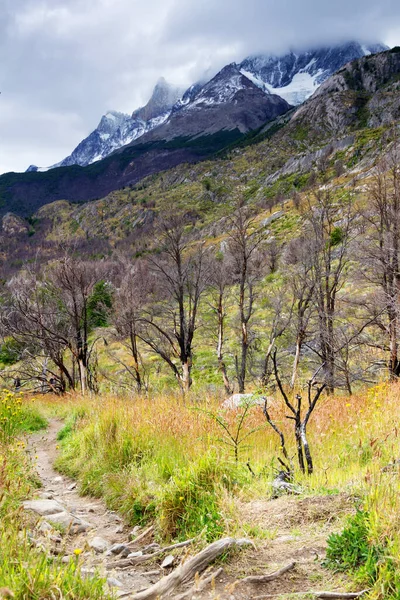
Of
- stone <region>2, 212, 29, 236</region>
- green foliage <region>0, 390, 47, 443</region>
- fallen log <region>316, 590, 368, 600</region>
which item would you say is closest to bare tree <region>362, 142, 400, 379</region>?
green foliage <region>0, 390, 47, 443</region>

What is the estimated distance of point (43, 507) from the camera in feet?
12.1

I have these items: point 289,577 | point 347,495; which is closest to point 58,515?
point 289,577

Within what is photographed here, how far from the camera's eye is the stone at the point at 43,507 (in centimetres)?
356

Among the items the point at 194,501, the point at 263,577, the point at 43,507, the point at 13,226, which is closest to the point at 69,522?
the point at 43,507

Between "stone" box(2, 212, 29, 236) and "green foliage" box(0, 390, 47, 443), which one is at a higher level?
"stone" box(2, 212, 29, 236)

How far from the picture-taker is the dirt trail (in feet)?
7.25

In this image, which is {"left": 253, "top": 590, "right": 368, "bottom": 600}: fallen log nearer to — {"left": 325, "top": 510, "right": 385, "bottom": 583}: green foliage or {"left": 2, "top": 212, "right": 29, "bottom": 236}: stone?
{"left": 325, "top": 510, "right": 385, "bottom": 583}: green foliage

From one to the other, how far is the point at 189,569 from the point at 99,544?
1160 mm

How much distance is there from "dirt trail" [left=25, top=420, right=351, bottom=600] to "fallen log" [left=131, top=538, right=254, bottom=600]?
66mm

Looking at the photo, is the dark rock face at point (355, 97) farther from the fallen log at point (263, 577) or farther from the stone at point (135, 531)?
the fallen log at point (263, 577)

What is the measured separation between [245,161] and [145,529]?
168 m

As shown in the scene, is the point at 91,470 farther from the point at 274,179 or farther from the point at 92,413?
the point at 274,179

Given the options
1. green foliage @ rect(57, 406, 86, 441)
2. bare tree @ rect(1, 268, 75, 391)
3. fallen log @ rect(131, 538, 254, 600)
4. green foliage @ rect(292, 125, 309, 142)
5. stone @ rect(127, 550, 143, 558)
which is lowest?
green foliage @ rect(57, 406, 86, 441)

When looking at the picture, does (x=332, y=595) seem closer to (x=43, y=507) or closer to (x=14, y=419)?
(x=43, y=507)
